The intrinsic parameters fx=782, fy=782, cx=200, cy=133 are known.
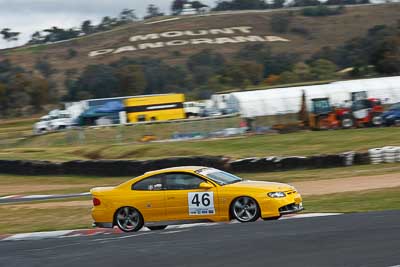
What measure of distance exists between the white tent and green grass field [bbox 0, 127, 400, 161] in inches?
511

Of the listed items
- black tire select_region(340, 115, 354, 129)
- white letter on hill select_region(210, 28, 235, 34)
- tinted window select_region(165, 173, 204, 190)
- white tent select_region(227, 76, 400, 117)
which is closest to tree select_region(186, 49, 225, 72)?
white letter on hill select_region(210, 28, 235, 34)

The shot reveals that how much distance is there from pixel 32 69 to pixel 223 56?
34.2 meters

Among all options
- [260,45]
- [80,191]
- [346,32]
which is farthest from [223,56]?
[80,191]

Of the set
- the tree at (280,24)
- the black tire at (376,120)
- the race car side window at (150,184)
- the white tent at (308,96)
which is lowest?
the race car side window at (150,184)

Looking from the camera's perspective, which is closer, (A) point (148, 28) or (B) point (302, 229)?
(B) point (302, 229)

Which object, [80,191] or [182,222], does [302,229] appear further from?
[80,191]

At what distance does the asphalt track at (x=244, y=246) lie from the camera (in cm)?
911

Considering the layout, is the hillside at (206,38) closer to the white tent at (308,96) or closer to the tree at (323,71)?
the tree at (323,71)

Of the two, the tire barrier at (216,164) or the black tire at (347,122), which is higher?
the black tire at (347,122)

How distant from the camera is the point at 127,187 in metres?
14.9

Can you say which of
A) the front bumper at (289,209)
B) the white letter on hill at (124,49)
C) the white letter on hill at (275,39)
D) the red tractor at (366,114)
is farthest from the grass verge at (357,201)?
the white letter on hill at (124,49)

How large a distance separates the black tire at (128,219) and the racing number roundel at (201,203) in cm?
107

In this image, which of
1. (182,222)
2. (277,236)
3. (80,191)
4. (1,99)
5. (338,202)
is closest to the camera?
(277,236)

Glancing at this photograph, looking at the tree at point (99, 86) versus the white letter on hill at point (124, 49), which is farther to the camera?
the white letter on hill at point (124, 49)
